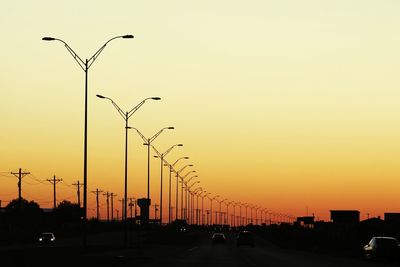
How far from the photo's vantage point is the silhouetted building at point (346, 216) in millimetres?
160375

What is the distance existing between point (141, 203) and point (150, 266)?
5946 centimetres

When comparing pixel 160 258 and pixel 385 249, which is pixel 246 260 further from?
pixel 385 249

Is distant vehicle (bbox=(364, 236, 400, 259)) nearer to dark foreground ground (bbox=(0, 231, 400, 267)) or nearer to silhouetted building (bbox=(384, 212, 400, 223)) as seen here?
dark foreground ground (bbox=(0, 231, 400, 267))

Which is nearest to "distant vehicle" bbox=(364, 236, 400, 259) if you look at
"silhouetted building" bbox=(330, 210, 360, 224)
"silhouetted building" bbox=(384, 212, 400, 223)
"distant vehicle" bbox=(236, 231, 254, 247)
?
"distant vehicle" bbox=(236, 231, 254, 247)

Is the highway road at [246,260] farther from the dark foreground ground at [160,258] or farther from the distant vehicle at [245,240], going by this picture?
the distant vehicle at [245,240]

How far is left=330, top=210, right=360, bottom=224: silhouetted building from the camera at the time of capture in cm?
16038

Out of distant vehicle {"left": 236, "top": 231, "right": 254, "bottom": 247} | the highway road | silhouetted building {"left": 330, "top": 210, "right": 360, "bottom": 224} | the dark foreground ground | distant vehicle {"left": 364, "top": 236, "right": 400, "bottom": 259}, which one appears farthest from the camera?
silhouetted building {"left": 330, "top": 210, "right": 360, "bottom": 224}

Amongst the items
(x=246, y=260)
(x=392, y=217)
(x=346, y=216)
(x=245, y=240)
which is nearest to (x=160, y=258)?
(x=246, y=260)

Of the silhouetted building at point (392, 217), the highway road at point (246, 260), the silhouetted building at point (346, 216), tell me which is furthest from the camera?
the silhouetted building at point (346, 216)

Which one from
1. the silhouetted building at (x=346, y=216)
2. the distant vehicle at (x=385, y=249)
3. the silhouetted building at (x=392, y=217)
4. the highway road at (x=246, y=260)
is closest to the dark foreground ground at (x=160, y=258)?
the highway road at (x=246, y=260)

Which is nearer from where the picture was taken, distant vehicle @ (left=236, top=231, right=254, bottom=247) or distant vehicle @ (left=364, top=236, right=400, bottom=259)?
distant vehicle @ (left=364, top=236, right=400, bottom=259)

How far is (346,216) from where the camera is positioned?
163125 millimetres

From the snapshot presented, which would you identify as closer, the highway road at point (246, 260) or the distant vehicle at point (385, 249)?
the highway road at point (246, 260)

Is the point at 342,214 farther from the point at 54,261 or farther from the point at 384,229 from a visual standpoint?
the point at 54,261
